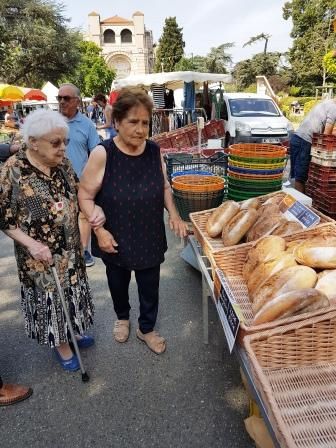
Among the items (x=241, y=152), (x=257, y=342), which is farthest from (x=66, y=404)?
(x=241, y=152)

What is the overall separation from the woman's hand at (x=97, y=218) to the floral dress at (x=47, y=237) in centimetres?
16

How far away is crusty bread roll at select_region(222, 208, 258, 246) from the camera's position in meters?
2.27

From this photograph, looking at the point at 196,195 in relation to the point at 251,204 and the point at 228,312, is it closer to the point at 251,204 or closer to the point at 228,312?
the point at 251,204

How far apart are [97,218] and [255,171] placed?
145 centimetres

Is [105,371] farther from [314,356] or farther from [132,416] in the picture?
[314,356]

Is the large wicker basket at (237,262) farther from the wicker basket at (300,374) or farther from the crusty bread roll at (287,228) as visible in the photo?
the wicker basket at (300,374)

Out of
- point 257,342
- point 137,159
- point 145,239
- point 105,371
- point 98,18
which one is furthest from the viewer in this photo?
point 98,18

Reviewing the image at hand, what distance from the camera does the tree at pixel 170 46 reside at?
66125 millimetres

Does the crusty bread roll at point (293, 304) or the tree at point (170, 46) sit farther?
the tree at point (170, 46)

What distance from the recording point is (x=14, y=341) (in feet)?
9.54

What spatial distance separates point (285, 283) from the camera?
1.59 metres

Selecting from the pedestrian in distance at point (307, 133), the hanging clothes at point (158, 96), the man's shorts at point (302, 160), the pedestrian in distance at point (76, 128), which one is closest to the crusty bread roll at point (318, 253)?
the pedestrian in distance at point (76, 128)

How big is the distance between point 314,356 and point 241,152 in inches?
78.1

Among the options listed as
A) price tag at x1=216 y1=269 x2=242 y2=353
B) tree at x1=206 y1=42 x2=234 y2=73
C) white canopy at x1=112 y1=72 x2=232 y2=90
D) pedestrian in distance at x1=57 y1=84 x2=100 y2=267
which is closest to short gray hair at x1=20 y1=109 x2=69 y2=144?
price tag at x1=216 y1=269 x2=242 y2=353
